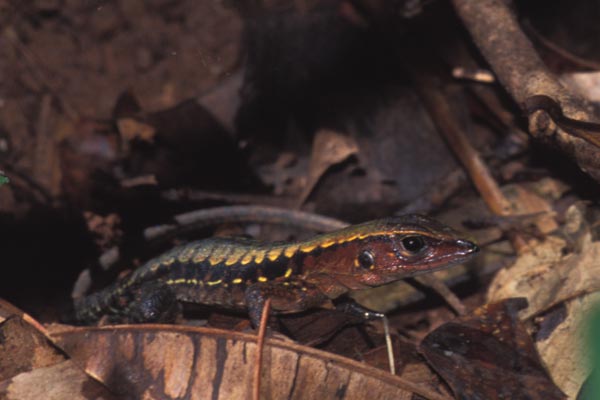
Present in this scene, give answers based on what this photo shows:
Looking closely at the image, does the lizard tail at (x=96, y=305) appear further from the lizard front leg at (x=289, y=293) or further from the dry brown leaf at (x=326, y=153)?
the dry brown leaf at (x=326, y=153)

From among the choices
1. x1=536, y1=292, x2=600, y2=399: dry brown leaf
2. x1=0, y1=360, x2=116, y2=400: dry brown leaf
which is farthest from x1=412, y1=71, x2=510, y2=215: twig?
x1=0, y1=360, x2=116, y2=400: dry brown leaf

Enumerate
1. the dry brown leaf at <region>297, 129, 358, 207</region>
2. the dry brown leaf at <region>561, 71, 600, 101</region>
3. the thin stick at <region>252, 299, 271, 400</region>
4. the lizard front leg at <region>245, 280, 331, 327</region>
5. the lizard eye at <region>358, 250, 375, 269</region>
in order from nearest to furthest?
the thin stick at <region>252, 299, 271, 400</region> → the lizard eye at <region>358, 250, 375, 269</region> → the lizard front leg at <region>245, 280, 331, 327</region> → the dry brown leaf at <region>561, 71, 600, 101</region> → the dry brown leaf at <region>297, 129, 358, 207</region>

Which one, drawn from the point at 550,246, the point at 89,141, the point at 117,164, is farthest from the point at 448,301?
the point at 89,141

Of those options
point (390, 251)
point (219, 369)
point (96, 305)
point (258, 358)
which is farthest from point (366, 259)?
point (96, 305)

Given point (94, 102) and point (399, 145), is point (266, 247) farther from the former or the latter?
point (94, 102)

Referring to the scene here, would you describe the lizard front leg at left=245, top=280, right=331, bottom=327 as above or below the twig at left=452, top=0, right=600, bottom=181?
below

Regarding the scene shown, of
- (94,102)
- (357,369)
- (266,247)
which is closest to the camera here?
(357,369)

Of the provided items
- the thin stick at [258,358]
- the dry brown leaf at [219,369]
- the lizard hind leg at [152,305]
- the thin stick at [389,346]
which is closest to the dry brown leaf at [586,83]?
the thin stick at [389,346]

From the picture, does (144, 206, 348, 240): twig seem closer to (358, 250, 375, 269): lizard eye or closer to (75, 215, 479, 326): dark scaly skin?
(75, 215, 479, 326): dark scaly skin
